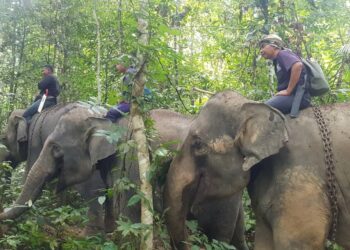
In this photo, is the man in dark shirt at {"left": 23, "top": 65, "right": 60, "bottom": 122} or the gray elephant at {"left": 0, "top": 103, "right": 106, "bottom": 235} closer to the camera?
the gray elephant at {"left": 0, "top": 103, "right": 106, "bottom": 235}

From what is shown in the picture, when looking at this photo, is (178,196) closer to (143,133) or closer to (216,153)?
(216,153)

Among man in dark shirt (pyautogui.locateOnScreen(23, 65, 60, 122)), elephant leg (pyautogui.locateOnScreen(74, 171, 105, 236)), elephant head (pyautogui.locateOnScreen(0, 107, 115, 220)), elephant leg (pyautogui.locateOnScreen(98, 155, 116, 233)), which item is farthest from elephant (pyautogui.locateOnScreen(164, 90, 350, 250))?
man in dark shirt (pyautogui.locateOnScreen(23, 65, 60, 122))

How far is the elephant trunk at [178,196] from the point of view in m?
4.55

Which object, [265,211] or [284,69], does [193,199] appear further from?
[284,69]

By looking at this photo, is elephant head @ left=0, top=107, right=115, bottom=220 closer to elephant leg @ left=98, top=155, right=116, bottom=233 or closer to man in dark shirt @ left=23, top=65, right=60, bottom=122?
elephant leg @ left=98, top=155, right=116, bottom=233

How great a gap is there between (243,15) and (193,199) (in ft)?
21.8

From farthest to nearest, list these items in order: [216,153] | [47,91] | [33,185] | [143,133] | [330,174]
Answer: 1. [47,91]
2. [33,185]
3. [143,133]
4. [216,153]
5. [330,174]

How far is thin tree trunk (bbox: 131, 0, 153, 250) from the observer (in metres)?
4.45

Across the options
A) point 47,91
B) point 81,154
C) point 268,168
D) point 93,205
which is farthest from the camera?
point 47,91

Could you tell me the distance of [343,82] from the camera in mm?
9148

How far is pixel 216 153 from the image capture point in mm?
4527

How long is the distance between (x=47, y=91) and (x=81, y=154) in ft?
11.8

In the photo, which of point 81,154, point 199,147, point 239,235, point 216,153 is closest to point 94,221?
point 81,154

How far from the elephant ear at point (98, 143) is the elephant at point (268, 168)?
1818 millimetres
